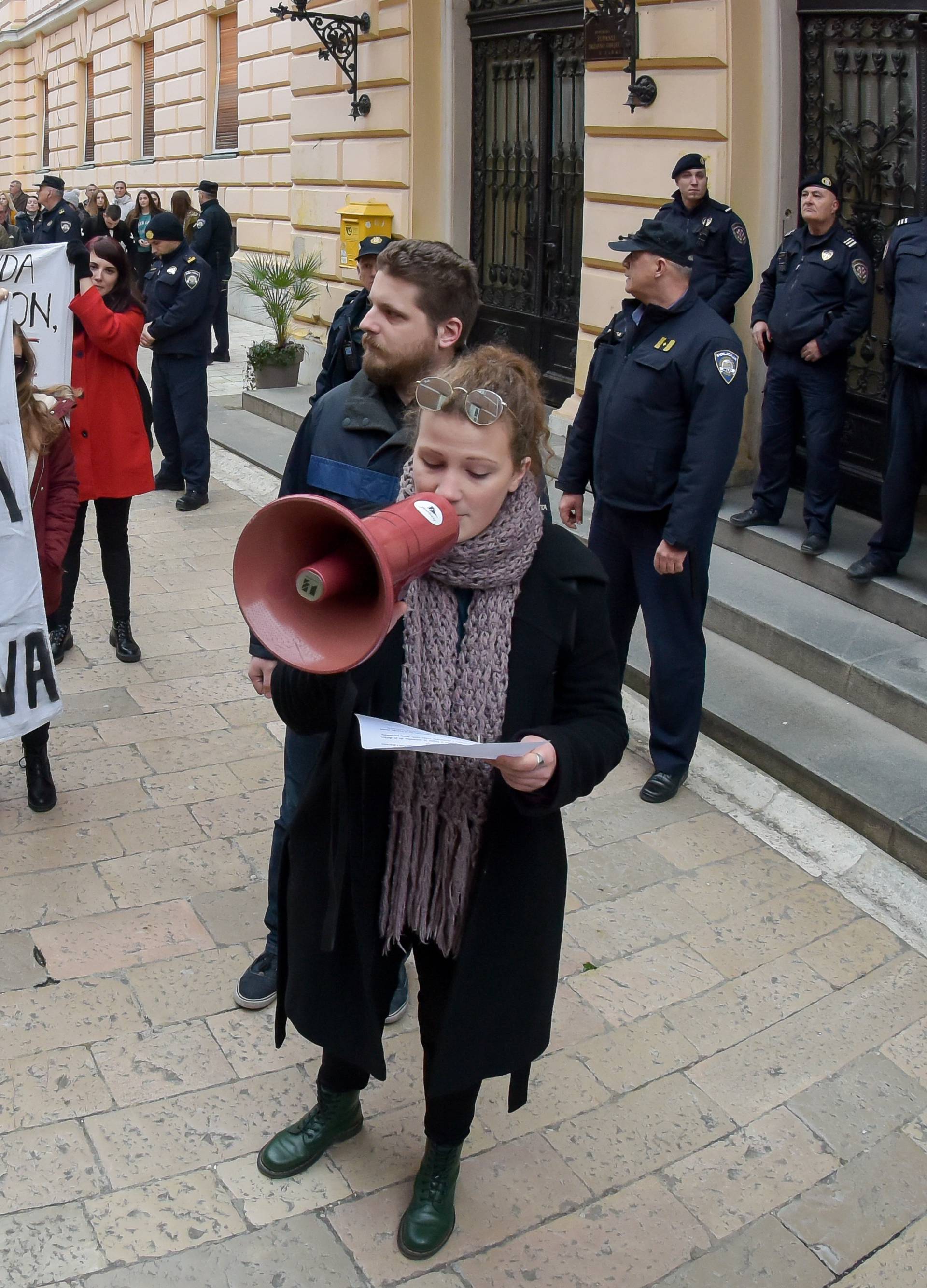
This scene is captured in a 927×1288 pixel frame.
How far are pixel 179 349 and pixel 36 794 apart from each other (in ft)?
14.6

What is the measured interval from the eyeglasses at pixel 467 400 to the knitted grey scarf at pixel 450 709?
0.17 m

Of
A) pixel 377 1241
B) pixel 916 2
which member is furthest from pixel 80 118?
pixel 377 1241

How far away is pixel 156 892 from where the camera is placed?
413 cm

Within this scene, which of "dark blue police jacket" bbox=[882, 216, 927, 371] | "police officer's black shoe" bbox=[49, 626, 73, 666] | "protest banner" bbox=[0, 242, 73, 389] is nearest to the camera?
"protest banner" bbox=[0, 242, 73, 389]

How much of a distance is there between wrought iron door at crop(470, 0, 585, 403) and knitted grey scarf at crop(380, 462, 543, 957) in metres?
6.61

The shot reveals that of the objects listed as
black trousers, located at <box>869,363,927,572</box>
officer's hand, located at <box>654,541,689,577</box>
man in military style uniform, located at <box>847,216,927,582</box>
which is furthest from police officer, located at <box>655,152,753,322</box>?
officer's hand, located at <box>654,541,689,577</box>

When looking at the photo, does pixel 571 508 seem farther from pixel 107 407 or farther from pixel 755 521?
pixel 107 407

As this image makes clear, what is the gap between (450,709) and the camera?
2447mm

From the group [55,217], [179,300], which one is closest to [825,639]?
[179,300]

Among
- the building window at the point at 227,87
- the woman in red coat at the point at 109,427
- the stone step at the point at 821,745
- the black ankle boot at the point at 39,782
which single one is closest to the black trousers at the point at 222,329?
the building window at the point at 227,87

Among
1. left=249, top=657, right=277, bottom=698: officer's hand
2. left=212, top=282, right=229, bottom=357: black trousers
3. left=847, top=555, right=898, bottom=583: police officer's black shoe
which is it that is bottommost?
left=249, top=657, right=277, bottom=698: officer's hand

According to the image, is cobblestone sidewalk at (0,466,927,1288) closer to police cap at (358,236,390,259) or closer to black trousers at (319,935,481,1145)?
black trousers at (319,935,481,1145)

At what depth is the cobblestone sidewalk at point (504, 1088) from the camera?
2830 millimetres

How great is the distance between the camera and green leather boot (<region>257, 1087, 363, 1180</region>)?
9.77 feet
